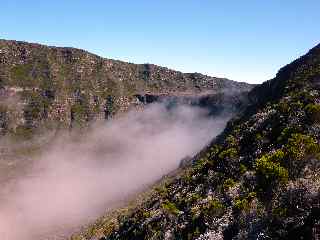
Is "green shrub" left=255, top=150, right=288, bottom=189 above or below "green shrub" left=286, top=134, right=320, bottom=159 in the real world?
below

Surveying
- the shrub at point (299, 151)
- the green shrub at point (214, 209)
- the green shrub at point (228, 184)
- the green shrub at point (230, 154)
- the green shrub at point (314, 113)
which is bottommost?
the green shrub at point (214, 209)

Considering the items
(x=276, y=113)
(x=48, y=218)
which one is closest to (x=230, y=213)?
(x=276, y=113)

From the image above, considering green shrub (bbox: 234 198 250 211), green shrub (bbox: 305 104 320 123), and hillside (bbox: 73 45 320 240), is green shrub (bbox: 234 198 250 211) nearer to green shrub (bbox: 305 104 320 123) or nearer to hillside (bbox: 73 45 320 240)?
hillside (bbox: 73 45 320 240)

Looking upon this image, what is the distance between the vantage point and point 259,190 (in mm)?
29703

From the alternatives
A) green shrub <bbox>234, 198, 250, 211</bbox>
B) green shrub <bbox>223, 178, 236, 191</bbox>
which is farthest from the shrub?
green shrub <bbox>223, 178, 236, 191</bbox>

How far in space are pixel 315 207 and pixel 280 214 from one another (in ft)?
6.30

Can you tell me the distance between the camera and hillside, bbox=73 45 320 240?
22953 millimetres

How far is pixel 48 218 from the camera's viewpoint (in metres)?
142

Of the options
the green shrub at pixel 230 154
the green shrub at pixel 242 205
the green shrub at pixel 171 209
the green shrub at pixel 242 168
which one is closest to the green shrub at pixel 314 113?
the green shrub at pixel 242 168

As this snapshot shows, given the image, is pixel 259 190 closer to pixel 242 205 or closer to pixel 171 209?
pixel 242 205

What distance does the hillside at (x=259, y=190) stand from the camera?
2295cm

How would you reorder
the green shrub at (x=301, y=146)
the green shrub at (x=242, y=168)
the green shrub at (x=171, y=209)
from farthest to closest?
the green shrub at (x=171, y=209)
the green shrub at (x=242, y=168)
the green shrub at (x=301, y=146)

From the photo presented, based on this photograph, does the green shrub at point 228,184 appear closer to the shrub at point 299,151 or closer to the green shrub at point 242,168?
the green shrub at point 242,168

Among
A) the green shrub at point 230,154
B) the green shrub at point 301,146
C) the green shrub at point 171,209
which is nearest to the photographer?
the green shrub at point 301,146
